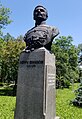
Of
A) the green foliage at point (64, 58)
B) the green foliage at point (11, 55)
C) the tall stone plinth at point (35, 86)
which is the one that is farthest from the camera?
the green foliage at point (64, 58)

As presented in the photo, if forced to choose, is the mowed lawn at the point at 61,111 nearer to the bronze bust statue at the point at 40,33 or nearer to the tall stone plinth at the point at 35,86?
the tall stone plinth at the point at 35,86

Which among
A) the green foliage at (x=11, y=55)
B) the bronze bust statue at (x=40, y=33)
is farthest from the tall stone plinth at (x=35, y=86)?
the green foliage at (x=11, y=55)

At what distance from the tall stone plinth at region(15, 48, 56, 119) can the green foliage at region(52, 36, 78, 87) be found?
21.0 m

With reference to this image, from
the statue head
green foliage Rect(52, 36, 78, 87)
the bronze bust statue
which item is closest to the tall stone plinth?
the bronze bust statue

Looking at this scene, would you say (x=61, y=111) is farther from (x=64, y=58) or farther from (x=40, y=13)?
(x=64, y=58)

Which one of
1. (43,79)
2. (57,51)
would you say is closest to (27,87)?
(43,79)

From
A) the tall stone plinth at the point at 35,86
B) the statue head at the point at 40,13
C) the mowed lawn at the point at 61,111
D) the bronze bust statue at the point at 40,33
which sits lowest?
the mowed lawn at the point at 61,111

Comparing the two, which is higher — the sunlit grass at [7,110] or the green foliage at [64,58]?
the green foliage at [64,58]

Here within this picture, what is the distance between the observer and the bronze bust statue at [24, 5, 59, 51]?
618 cm

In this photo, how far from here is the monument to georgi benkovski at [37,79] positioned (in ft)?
18.9

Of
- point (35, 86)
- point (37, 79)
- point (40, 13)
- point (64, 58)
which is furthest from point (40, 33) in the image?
point (64, 58)

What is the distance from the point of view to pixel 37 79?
19.1 ft

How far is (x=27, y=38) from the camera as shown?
6.39m

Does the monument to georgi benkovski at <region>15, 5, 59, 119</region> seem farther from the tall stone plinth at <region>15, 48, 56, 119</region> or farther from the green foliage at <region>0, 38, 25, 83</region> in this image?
the green foliage at <region>0, 38, 25, 83</region>
